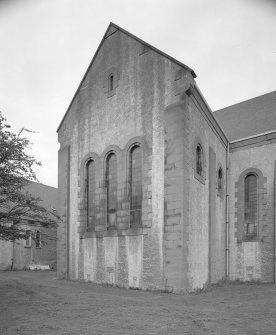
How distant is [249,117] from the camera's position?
24.0 metres

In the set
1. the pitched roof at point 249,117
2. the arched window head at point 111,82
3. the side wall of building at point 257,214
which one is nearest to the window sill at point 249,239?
the side wall of building at point 257,214

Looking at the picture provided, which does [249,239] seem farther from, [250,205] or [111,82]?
[111,82]

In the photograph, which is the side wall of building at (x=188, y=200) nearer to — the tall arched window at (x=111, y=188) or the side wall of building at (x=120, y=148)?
the side wall of building at (x=120, y=148)

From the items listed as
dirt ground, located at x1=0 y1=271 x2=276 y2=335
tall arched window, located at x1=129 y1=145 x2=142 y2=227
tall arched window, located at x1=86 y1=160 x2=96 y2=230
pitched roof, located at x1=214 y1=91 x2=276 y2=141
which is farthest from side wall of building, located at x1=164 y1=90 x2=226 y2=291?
pitched roof, located at x1=214 y1=91 x2=276 y2=141

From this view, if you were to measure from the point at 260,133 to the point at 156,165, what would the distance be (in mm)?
8857

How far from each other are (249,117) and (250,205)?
6.53m

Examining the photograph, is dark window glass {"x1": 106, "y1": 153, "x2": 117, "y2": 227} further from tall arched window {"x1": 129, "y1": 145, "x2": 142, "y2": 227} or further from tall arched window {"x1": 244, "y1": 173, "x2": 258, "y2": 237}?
tall arched window {"x1": 244, "y1": 173, "x2": 258, "y2": 237}

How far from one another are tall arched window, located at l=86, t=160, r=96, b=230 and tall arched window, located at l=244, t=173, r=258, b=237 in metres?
8.98

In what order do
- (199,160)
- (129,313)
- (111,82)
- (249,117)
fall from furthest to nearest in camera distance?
(249,117)
(111,82)
(199,160)
(129,313)

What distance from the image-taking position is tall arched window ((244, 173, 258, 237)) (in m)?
20.4

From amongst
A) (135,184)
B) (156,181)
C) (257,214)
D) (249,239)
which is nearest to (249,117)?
(257,214)

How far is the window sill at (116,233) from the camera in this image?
1516 cm

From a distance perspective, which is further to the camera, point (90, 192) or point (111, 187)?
point (90, 192)

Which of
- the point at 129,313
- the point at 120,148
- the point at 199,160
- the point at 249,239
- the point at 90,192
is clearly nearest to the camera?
the point at 129,313
